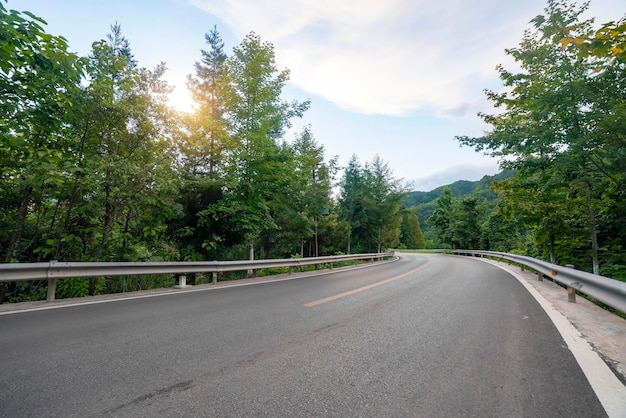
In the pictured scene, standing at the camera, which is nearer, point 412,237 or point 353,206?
point 353,206

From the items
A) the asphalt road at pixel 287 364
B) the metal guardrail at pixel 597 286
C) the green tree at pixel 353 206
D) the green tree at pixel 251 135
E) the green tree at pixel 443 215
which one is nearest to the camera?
the asphalt road at pixel 287 364

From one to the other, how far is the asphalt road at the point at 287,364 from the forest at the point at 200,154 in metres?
3.07

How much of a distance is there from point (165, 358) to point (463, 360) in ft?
9.17

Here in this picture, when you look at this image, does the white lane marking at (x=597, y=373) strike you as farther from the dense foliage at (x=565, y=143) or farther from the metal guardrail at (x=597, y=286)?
the dense foliage at (x=565, y=143)

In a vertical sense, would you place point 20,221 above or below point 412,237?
above

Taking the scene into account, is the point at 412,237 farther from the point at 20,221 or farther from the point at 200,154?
the point at 20,221

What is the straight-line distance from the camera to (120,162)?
6.62 m

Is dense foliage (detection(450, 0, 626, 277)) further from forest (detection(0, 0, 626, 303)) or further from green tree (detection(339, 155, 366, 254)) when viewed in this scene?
green tree (detection(339, 155, 366, 254))

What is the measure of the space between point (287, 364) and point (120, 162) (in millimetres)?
6281

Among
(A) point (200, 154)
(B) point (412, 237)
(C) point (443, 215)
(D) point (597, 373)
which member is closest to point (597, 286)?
(D) point (597, 373)

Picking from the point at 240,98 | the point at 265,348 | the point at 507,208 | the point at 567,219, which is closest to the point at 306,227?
the point at 240,98

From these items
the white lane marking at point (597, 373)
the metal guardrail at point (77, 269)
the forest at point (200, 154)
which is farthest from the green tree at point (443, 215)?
the white lane marking at point (597, 373)

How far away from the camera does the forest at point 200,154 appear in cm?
559

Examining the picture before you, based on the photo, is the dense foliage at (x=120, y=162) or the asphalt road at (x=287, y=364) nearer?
the asphalt road at (x=287, y=364)
